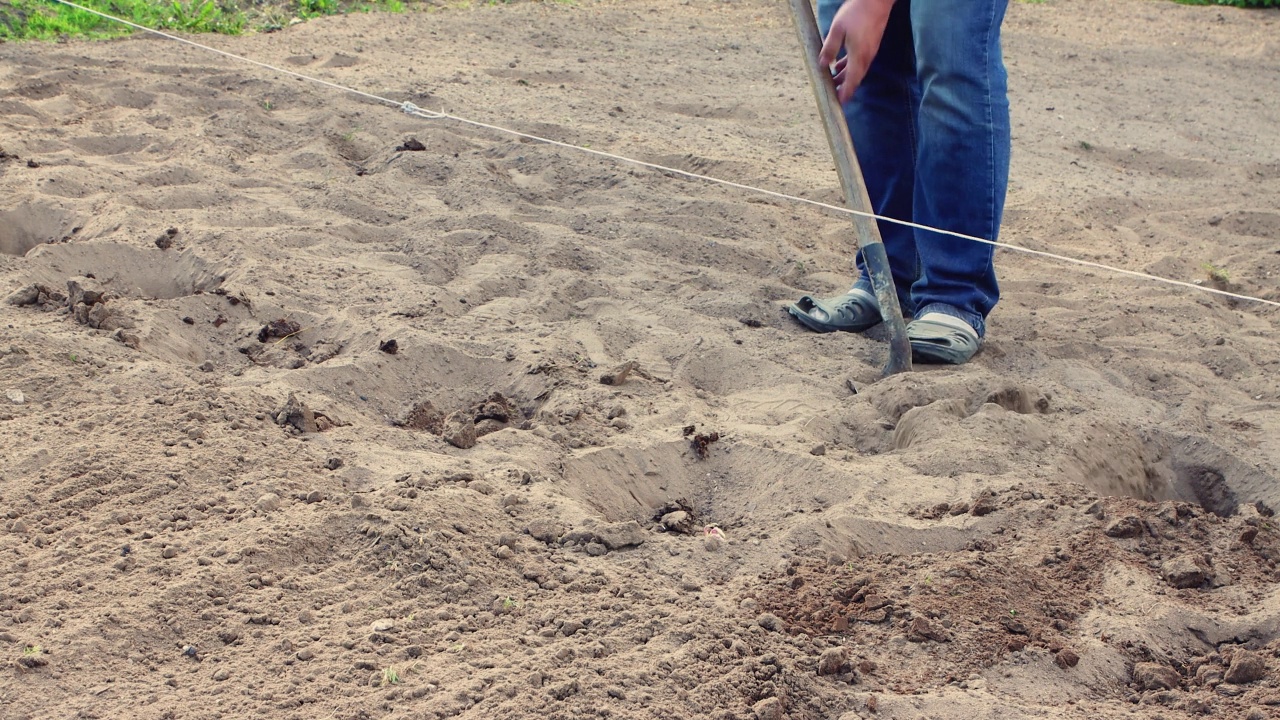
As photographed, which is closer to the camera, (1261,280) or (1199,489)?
(1199,489)

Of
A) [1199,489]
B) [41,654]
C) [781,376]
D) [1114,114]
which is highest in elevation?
[41,654]

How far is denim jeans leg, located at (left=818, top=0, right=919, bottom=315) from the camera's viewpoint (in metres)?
3.25

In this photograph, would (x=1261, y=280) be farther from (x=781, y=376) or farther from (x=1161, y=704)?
(x=1161, y=704)

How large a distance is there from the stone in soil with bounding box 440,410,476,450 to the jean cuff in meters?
1.30

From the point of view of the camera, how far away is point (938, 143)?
305cm

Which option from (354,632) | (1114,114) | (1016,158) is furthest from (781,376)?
(1114,114)

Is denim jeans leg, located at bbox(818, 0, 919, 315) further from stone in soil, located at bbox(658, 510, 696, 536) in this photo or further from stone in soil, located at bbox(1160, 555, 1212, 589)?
stone in soil, located at bbox(1160, 555, 1212, 589)

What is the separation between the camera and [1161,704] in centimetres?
179

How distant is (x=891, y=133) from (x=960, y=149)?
14.2 inches

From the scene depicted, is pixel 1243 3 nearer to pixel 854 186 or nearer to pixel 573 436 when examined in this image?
pixel 854 186

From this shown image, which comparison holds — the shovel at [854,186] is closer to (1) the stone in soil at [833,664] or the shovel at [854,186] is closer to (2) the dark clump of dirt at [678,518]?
(2) the dark clump of dirt at [678,518]

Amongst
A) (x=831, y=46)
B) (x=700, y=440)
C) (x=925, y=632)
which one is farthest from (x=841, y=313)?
(x=925, y=632)

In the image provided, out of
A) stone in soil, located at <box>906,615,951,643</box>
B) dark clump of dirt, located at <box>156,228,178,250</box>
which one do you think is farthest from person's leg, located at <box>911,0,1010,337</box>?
dark clump of dirt, located at <box>156,228,178,250</box>

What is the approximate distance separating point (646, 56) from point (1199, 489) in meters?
4.32
